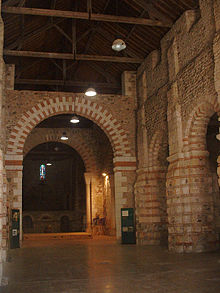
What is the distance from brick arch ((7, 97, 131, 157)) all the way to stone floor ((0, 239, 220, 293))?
538 cm

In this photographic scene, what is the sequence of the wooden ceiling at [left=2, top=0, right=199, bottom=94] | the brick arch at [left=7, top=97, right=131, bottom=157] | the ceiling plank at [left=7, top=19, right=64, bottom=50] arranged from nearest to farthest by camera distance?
the wooden ceiling at [left=2, top=0, right=199, bottom=94], the ceiling plank at [left=7, top=19, right=64, bottom=50], the brick arch at [left=7, top=97, right=131, bottom=157]

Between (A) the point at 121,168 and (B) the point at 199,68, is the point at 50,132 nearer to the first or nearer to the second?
(A) the point at 121,168

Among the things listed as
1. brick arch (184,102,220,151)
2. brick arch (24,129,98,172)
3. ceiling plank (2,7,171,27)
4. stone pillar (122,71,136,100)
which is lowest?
brick arch (184,102,220,151)

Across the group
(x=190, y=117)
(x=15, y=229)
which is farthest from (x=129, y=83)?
(x=15, y=229)

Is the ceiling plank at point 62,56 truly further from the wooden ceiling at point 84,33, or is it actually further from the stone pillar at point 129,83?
the stone pillar at point 129,83

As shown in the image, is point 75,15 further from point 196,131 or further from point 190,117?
point 196,131

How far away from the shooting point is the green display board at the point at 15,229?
13055 mm

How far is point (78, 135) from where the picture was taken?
1931 cm

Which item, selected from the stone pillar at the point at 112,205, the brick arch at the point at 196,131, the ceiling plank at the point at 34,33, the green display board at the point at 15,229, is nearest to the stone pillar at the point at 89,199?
the stone pillar at the point at 112,205

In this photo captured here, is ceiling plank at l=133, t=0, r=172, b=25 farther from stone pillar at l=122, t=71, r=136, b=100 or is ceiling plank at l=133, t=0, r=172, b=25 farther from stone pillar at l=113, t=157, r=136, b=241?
stone pillar at l=113, t=157, r=136, b=241

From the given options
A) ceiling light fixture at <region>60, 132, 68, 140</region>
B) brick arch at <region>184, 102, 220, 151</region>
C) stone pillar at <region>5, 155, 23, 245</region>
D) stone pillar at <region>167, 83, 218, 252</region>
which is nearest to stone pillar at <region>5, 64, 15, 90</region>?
stone pillar at <region>5, 155, 23, 245</region>

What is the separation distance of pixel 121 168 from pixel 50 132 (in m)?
5.98

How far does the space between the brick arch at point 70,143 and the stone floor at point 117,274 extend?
954 cm

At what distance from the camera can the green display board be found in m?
13.1
